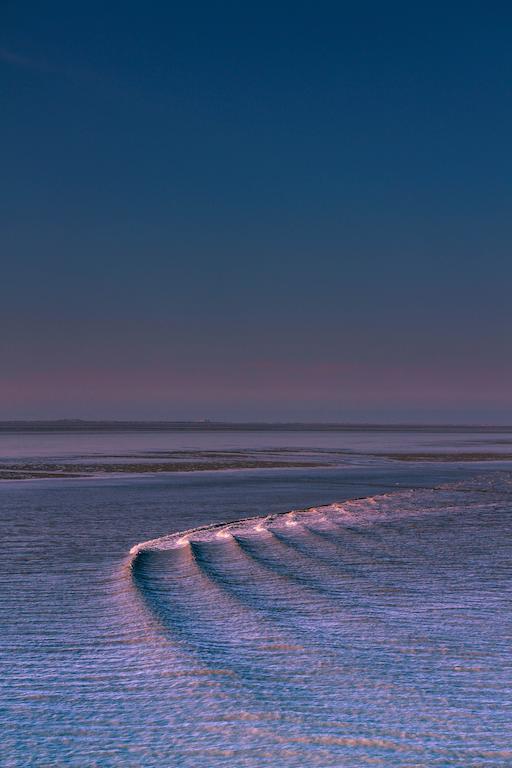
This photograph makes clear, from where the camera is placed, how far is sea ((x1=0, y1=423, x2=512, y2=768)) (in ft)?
15.4

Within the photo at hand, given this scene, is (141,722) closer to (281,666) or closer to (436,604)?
(281,666)

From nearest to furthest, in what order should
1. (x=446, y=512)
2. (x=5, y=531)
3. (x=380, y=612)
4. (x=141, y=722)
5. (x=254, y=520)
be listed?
(x=141, y=722) < (x=380, y=612) < (x=5, y=531) < (x=254, y=520) < (x=446, y=512)

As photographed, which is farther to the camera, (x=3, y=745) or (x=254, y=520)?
(x=254, y=520)

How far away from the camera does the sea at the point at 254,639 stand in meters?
4.68

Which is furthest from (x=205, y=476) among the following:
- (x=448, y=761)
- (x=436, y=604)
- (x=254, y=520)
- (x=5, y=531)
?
(x=448, y=761)

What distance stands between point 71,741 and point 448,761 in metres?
2.06

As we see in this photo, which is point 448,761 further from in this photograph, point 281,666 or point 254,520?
point 254,520

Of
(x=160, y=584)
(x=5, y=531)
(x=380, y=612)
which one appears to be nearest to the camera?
(x=380, y=612)

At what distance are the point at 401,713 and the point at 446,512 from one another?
1158cm

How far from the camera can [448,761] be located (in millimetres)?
4410

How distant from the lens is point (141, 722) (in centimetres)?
497

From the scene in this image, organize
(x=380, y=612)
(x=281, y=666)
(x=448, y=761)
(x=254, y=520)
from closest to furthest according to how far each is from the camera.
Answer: (x=448, y=761), (x=281, y=666), (x=380, y=612), (x=254, y=520)

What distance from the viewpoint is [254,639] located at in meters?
6.91

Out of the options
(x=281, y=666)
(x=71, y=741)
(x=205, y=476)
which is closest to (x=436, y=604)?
(x=281, y=666)
